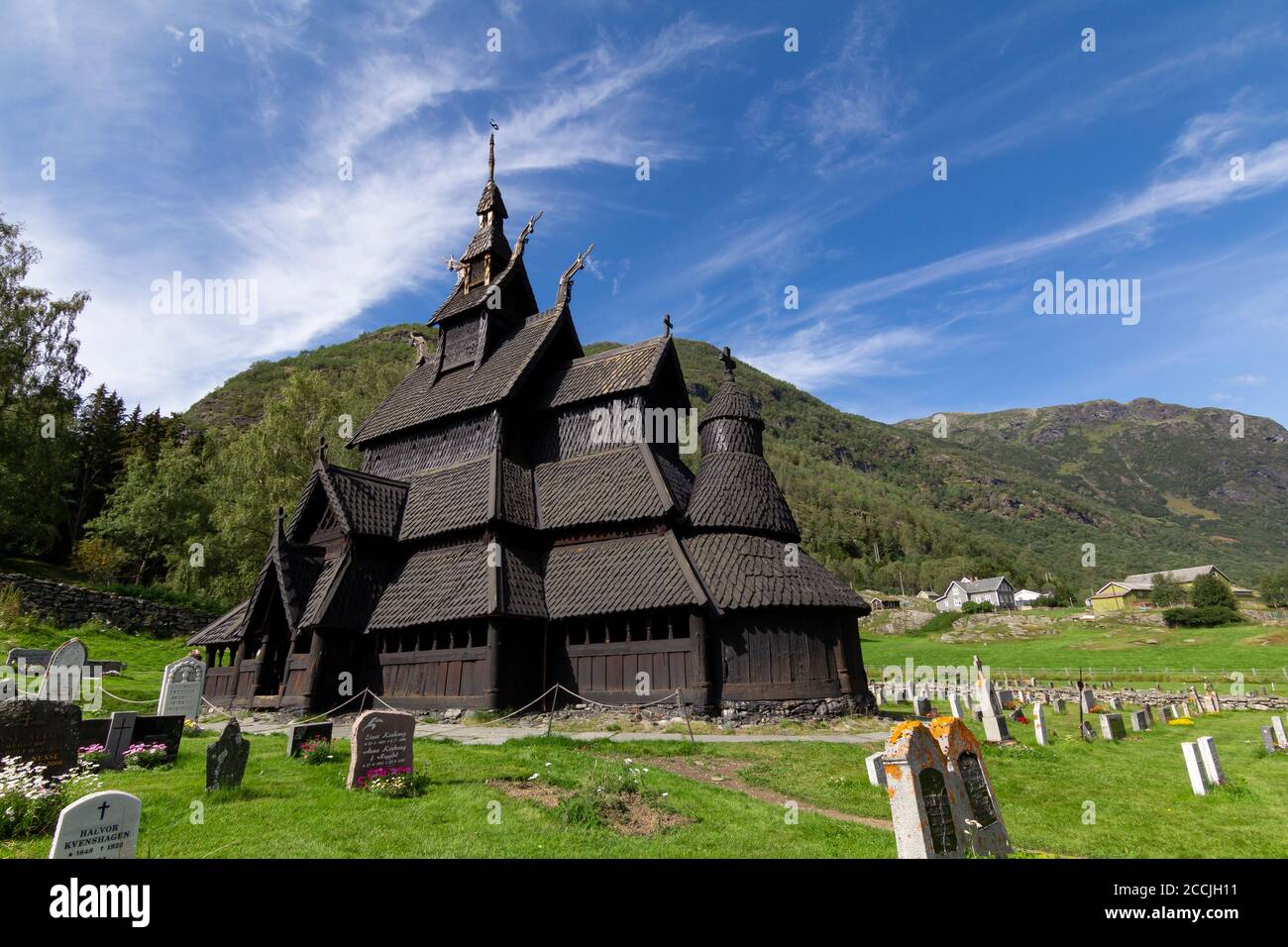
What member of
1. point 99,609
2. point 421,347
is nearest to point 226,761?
point 421,347

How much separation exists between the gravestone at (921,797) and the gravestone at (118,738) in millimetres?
11974

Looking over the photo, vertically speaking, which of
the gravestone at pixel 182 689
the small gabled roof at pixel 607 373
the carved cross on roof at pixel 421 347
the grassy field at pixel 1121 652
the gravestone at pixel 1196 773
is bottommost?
the grassy field at pixel 1121 652

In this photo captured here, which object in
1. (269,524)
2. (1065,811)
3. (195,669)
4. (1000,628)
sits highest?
(269,524)

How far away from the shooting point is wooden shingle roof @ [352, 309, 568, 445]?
23516mm

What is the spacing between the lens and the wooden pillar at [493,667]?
1755cm

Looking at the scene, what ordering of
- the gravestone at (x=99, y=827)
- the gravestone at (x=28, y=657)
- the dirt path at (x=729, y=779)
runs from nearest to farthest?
the gravestone at (x=99, y=827) → the dirt path at (x=729, y=779) → the gravestone at (x=28, y=657)

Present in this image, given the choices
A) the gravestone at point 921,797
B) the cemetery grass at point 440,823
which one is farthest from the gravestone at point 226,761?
the gravestone at point 921,797

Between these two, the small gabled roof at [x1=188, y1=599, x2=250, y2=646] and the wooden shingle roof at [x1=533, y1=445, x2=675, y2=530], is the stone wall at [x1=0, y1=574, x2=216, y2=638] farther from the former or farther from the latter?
the wooden shingle roof at [x1=533, y1=445, x2=675, y2=530]

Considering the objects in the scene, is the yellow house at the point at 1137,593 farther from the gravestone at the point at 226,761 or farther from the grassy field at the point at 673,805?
the gravestone at the point at 226,761

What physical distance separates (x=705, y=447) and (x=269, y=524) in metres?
26.5
